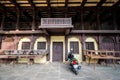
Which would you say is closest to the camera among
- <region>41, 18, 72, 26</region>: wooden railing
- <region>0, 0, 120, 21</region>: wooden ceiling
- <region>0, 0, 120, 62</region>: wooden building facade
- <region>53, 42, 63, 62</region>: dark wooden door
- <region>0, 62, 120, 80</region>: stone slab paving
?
<region>0, 62, 120, 80</region>: stone slab paving

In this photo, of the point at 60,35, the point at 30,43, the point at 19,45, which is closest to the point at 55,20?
the point at 60,35

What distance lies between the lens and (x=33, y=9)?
38.6 feet

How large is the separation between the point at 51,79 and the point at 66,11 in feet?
26.6

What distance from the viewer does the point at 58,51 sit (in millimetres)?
11773

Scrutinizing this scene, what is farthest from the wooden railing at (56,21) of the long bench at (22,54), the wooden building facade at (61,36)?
the long bench at (22,54)

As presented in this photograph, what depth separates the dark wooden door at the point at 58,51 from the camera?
1167 cm

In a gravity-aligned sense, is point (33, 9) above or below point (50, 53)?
above

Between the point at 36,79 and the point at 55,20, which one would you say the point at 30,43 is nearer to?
the point at 55,20

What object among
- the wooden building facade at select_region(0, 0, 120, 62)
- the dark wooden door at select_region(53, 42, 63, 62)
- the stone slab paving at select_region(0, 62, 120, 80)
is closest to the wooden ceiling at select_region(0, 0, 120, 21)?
the wooden building facade at select_region(0, 0, 120, 62)

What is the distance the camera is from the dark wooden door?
11.7 m

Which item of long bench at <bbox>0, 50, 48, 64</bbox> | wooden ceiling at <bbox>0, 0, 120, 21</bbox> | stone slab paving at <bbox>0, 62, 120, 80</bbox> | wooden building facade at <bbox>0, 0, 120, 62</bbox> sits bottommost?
stone slab paving at <bbox>0, 62, 120, 80</bbox>

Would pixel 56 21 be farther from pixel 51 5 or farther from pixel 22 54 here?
pixel 22 54

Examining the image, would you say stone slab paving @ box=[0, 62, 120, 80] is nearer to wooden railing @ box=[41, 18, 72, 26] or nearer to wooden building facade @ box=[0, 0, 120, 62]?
wooden building facade @ box=[0, 0, 120, 62]

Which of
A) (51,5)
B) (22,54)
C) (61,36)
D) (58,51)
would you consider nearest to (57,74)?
(22,54)
